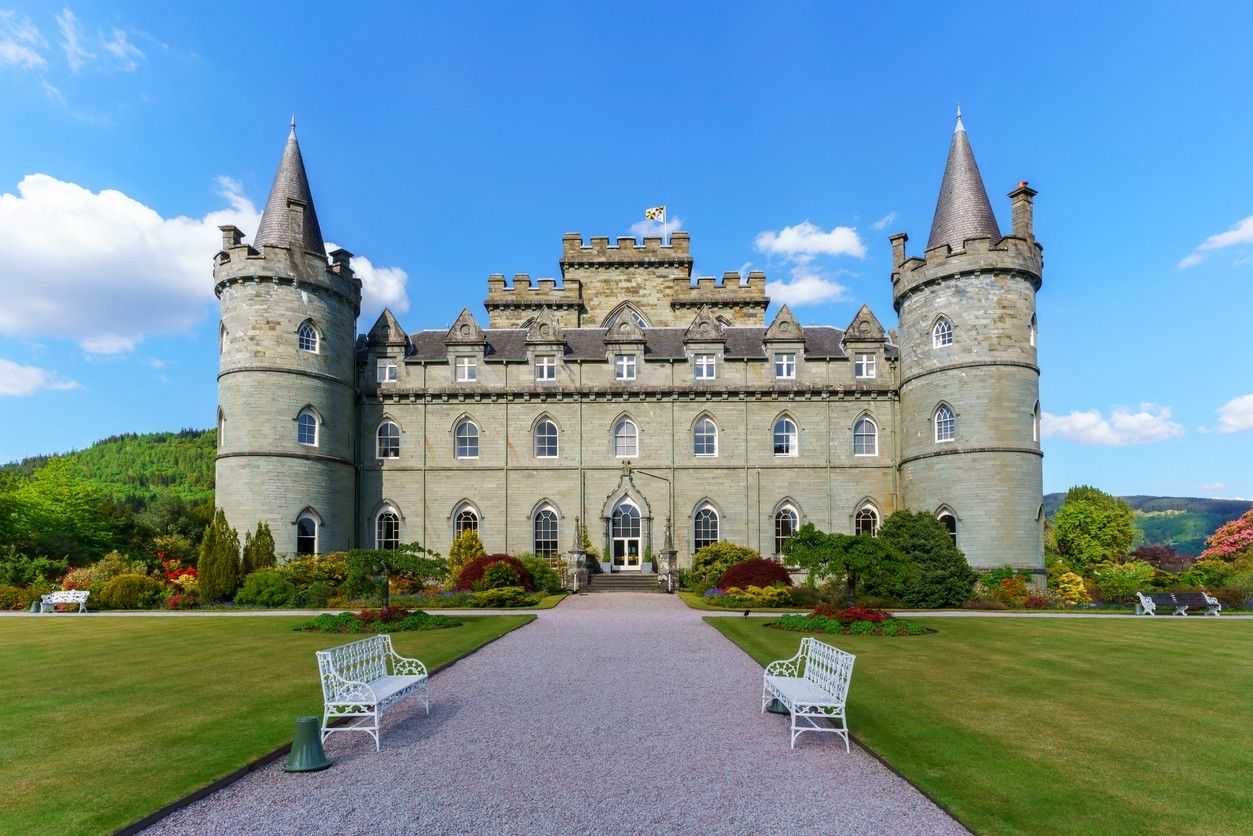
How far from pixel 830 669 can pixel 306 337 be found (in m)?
28.4

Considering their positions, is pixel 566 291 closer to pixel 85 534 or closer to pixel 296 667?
pixel 85 534

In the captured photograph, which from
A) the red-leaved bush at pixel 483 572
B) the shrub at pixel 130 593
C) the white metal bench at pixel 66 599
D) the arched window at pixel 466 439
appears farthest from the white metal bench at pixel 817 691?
the arched window at pixel 466 439

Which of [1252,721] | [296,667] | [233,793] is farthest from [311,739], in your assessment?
[1252,721]

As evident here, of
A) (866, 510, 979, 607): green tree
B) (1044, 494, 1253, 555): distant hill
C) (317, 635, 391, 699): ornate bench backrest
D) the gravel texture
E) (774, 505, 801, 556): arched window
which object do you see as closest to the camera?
the gravel texture

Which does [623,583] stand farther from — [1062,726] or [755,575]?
[1062,726]

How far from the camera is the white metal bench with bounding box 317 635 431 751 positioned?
9148mm

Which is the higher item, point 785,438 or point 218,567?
point 785,438

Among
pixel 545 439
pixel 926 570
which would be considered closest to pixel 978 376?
pixel 926 570

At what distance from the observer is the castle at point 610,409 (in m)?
31.4

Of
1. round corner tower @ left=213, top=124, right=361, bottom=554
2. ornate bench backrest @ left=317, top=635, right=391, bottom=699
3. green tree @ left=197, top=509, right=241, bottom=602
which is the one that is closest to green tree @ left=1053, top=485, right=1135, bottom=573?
round corner tower @ left=213, top=124, right=361, bottom=554

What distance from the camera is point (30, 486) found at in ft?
120

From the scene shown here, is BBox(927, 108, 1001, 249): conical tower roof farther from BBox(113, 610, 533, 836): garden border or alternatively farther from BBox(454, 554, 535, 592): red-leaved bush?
BBox(113, 610, 533, 836): garden border

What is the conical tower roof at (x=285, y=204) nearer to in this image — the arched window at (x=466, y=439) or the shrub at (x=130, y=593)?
the arched window at (x=466, y=439)

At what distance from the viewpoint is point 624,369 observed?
35938 mm
